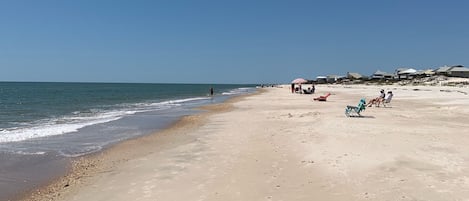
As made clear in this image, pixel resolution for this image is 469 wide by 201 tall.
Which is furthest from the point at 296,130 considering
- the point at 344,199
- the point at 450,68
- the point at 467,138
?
the point at 450,68

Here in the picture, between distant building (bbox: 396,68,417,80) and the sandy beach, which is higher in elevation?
distant building (bbox: 396,68,417,80)

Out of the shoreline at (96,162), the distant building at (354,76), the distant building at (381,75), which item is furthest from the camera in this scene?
the distant building at (354,76)

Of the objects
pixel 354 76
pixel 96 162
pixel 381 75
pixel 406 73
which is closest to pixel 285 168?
pixel 96 162

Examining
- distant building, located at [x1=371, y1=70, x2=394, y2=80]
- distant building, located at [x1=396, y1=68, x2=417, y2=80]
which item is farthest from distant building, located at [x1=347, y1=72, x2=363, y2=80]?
distant building, located at [x1=396, y1=68, x2=417, y2=80]

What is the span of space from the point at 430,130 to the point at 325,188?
7992mm

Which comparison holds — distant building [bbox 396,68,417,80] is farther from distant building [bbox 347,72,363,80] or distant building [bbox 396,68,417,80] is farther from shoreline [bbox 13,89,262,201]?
shoreline [bbox 13,89,262,201]

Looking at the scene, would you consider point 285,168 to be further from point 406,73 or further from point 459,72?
point 406,73

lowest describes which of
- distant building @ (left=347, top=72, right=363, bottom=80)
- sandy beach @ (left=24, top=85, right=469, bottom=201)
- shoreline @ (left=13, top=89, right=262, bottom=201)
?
shoreline @ (left=13, top=89, right=262, bottom=201)

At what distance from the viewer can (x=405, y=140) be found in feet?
36.8

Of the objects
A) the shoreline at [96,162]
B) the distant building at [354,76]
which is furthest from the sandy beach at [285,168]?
the distant building at [354,76]

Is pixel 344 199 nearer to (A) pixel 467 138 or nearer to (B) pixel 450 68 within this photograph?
(A) pixel 467 138

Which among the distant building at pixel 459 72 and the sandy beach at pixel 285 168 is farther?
the distant building at pixel 459 72

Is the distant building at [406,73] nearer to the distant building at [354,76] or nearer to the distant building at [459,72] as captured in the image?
the distant building at [459,72]

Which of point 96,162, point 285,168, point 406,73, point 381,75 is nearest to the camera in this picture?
point 285,168
